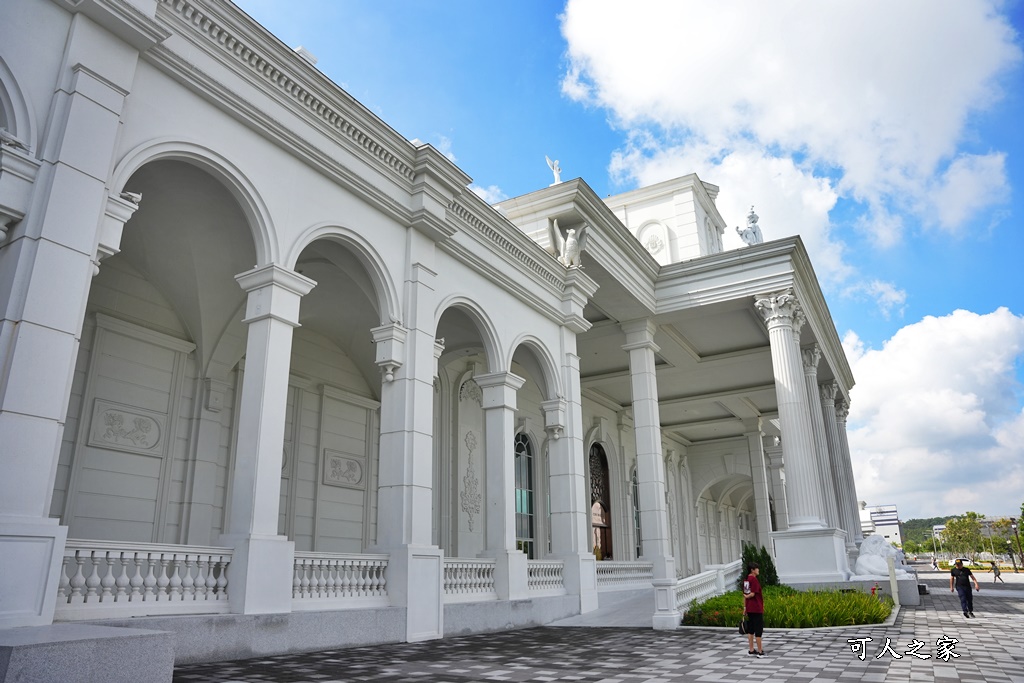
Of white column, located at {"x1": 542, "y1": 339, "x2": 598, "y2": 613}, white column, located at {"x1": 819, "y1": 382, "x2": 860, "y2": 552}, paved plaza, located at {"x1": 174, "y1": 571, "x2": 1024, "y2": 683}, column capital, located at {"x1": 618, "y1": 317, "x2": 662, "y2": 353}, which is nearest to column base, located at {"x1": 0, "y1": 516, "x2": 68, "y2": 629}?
paved plaza, located at {"x1": 174, "y1": 571, "x2": 1024, "y2": 683}

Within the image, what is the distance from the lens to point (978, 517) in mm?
87312

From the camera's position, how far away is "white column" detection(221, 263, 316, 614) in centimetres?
795

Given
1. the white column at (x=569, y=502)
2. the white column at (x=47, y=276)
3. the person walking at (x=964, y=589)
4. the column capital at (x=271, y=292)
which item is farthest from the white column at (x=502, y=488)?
the person walking at (x=964, y=589)

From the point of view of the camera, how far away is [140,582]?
7004 mm

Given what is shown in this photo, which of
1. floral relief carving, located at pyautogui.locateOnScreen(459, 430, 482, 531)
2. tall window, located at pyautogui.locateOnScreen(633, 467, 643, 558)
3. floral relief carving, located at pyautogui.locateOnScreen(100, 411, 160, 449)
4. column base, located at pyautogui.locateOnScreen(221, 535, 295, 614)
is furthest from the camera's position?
tall window, located at pyautogui.locateOnScreen(633, 467, 643, 558)

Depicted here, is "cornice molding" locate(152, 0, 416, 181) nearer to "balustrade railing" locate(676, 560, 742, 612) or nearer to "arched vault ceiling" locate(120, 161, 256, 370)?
"arched vault ceiling" locate(120, 161, 256, 370)

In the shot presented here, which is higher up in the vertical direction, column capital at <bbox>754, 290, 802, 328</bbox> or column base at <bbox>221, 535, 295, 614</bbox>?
column capital at <bbox>754, 290, 802, 328</bbox>

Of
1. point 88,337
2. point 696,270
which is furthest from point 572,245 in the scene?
point 88,337

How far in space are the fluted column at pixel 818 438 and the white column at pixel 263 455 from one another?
54.2 ft

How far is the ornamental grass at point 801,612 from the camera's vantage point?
11.4m

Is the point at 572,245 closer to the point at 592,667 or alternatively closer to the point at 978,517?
the point at 592,667

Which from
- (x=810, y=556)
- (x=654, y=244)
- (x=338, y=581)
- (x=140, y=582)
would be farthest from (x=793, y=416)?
(x=140, y=582)

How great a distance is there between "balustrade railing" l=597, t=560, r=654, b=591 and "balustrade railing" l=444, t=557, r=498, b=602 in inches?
192

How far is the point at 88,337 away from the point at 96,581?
5722 mm
